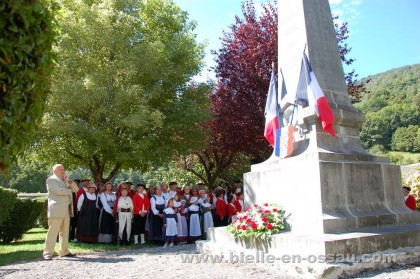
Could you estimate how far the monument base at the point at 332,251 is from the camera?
5773 mm

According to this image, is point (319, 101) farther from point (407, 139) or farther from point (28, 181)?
point (407, 139)

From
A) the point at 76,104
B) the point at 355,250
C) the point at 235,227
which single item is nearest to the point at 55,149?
the point at 76,104

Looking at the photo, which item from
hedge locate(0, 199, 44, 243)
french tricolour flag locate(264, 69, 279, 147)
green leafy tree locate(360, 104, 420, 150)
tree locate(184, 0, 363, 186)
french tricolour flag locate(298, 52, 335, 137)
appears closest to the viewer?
french tricolour flag locate(298, 52, 335, 137)

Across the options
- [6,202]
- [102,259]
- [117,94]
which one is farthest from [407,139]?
[102,259]

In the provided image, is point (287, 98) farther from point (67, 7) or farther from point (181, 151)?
point (67, 7)

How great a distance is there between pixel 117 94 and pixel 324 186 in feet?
28.7

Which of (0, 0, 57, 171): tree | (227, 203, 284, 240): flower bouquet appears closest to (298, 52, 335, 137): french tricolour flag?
(227, 203, 284, 240): flower bouquet

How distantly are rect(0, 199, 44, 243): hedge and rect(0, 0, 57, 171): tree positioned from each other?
32.8 ft

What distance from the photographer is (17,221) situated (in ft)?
39.7

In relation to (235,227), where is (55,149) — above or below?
above

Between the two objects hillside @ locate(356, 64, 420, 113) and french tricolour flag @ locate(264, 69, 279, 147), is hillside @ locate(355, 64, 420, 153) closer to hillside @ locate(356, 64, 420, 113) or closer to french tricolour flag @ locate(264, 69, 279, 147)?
hillside @ locate(356, 64, 420, 113)

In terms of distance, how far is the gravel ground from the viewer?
6.11 metres

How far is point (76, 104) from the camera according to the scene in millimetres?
13094

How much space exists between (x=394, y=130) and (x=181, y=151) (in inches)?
2607
